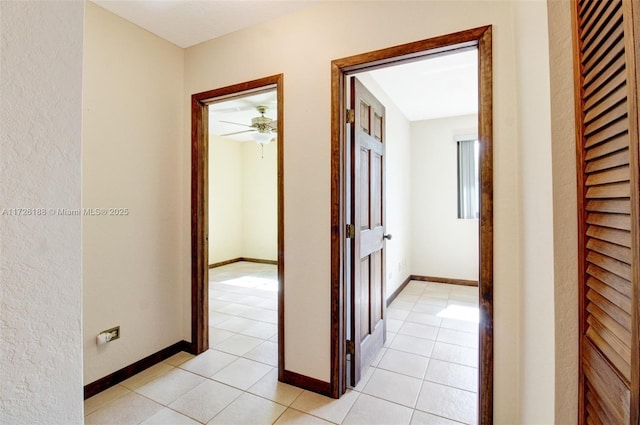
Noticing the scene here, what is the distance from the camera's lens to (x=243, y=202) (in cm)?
664

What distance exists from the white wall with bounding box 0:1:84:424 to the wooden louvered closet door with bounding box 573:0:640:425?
1260 mm

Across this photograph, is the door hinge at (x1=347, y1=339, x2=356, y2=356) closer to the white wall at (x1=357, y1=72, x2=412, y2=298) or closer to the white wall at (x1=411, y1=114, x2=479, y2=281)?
the white wall at (x1=357, y1=72, x2=412, y2=298)

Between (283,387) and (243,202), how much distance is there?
16.5 feet

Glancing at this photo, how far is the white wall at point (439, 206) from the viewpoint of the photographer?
4.51 metres

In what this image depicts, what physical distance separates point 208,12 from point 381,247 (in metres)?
2.14

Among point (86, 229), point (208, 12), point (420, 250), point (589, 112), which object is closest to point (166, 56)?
point (208, 12)

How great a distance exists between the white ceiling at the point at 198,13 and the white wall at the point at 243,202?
384 cm

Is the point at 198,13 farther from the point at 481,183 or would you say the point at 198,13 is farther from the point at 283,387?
the point at 283,387

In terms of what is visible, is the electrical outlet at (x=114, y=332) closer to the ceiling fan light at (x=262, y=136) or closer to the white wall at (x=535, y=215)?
the white wall at (x=535, y=215)

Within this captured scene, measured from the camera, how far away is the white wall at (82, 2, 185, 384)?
1.95 meters

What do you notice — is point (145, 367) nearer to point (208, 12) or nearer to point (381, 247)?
point (381, 247)

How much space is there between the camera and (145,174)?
2.26 m

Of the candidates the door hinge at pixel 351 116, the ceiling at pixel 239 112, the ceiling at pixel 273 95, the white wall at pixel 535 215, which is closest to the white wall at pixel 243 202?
the ceiling at pixel 239 112

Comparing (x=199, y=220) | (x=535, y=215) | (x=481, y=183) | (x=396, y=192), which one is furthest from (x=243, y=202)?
(x=535, y=215)
